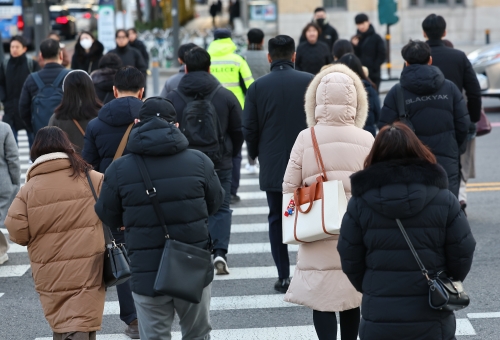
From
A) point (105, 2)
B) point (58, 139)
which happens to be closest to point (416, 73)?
point (58, 139)

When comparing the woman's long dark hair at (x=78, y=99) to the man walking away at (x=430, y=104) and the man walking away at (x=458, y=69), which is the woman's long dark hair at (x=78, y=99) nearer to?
the man walking away at (x=430, y=104)

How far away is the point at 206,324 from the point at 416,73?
329cm

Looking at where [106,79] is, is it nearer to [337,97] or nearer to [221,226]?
[221,226]

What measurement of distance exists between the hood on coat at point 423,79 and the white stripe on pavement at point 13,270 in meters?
3.80

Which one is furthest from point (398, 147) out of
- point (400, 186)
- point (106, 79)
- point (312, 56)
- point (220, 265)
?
point (312, 56)

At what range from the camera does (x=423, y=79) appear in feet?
22.9

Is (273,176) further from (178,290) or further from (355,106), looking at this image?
(178,290)

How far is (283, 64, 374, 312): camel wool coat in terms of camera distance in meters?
4.88

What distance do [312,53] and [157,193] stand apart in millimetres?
8969

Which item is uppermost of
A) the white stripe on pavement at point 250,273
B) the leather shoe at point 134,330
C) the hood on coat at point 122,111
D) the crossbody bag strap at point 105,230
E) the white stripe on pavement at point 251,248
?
the hood on coat at point 122,111

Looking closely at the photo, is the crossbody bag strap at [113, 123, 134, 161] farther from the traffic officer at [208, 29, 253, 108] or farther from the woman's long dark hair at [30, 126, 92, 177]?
the traffic officer at [208, 29, 253, 108]

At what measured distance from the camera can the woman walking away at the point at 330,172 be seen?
4.88 m

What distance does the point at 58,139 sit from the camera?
4898 mm

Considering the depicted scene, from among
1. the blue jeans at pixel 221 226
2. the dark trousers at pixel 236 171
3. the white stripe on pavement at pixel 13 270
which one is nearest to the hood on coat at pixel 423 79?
the blue jeans at pixel 221 226
